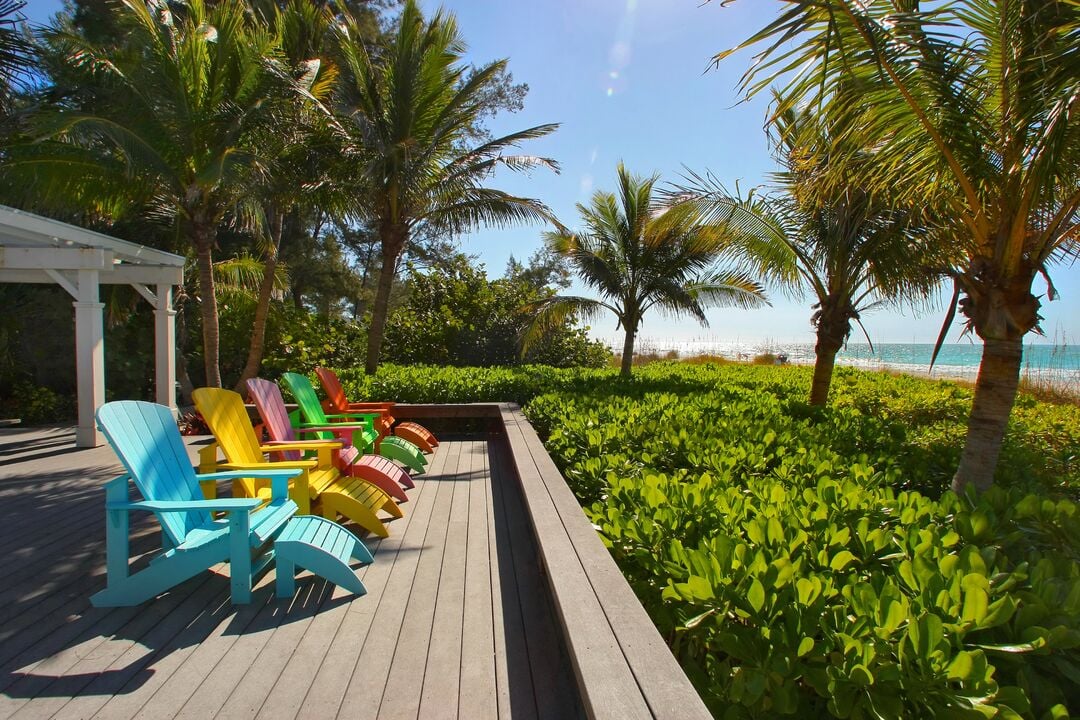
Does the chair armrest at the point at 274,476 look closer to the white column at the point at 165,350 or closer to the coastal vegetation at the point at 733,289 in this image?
the coastal vegetation at the point at 733,289

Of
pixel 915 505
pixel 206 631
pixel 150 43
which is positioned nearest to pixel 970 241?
pixel 915 505

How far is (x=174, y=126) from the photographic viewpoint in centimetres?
782

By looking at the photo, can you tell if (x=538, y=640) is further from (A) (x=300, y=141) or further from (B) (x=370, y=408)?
(A) (x=300, y=141)

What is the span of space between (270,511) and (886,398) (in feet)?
30.2

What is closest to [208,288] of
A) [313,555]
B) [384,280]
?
[384,280]

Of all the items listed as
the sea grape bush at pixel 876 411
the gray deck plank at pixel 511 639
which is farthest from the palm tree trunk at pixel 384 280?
the gray deck plank at pixel 511 639

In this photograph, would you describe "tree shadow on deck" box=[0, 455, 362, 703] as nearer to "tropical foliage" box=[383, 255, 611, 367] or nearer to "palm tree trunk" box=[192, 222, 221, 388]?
"palm tree trunk" box=[192, 222, 221, 388]

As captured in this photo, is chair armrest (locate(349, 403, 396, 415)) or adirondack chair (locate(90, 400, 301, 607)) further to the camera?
chair armrest (locate(349, 403, 396, 415))

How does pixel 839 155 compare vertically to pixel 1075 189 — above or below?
above

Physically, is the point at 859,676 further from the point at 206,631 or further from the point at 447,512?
the point at 447,512

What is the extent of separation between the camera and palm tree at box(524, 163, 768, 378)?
1024cm

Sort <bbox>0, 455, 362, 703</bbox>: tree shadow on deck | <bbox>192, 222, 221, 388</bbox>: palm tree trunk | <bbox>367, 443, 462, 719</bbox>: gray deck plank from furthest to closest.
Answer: <bbox>192, 222, 221, 388</bbox>: palm tree trunk → <bbox>0, 455, 362, 703</bbox>: tree shadow on deck → <bbox>367, 443, 462, 719</bbox>: gray deck plank

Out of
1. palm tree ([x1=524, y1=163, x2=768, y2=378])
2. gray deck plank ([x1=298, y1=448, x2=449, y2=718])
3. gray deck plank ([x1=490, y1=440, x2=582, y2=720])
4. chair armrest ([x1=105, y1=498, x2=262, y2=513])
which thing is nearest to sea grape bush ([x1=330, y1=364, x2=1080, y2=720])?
gray deck plank ([x1=490, y1=440, x2=582, y2=720])

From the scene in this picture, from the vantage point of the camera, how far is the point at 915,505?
2.69 meters
